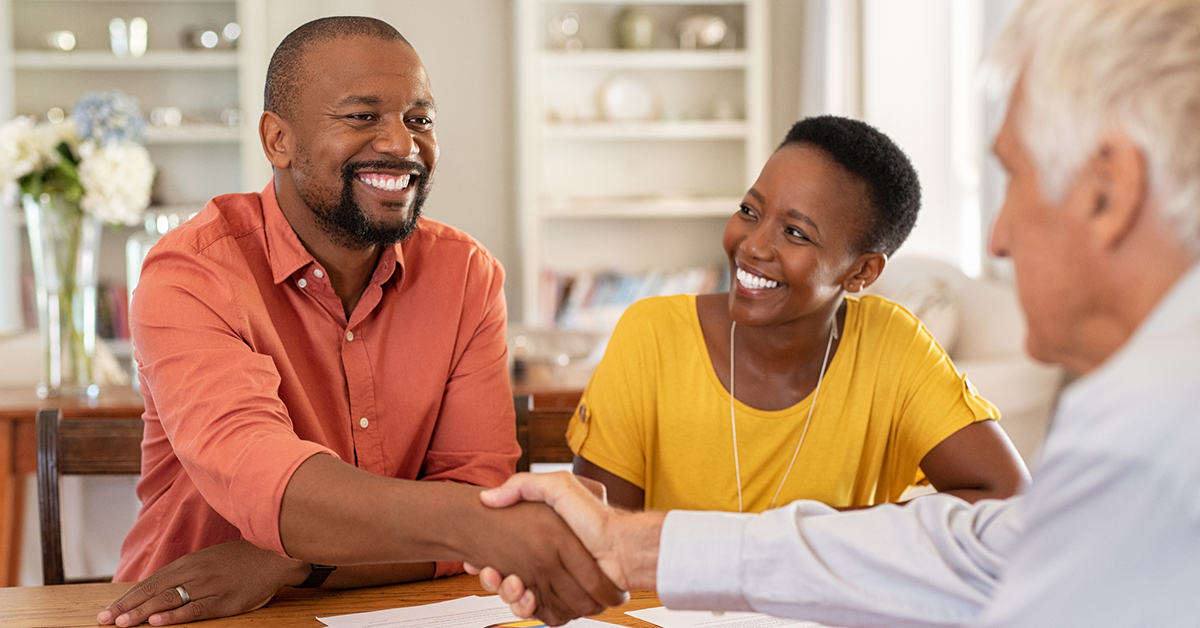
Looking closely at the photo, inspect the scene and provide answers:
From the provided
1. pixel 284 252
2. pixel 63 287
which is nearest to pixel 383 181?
pixel 284 252

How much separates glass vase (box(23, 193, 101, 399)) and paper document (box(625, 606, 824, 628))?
1974 millimetres

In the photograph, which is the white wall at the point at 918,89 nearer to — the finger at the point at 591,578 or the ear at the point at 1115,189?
the finger at the point at 591,578

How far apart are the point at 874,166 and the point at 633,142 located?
3.99 m

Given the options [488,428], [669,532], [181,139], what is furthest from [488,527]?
[181,139]

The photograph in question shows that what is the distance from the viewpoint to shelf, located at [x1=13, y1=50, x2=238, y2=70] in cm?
486

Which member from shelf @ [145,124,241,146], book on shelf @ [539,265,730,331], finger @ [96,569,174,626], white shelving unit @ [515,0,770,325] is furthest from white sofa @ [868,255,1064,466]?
shelf @ [145,124,241,146]

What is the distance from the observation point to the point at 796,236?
1.55 m

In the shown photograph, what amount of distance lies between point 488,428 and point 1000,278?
3.23 metres

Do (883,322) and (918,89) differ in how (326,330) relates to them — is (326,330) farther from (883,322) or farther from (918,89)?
(918,89)

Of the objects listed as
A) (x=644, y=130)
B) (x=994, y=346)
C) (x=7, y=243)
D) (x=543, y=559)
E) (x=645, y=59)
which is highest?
(x=645, y=59)

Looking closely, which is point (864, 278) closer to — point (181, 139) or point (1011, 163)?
point (1011, 163)

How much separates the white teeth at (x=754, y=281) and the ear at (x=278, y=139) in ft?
2.34

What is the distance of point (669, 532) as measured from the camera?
3.48ft

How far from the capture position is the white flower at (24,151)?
2.54 meters
